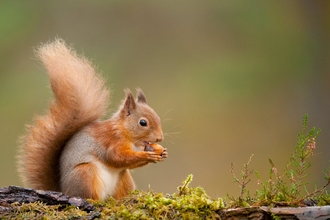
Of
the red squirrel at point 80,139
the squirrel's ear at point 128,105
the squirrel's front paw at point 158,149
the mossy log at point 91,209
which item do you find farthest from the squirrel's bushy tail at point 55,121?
the mossy log at point 91,209

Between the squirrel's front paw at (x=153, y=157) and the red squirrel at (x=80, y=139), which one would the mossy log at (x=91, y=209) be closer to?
the red squirrel at (x=80, y=139)

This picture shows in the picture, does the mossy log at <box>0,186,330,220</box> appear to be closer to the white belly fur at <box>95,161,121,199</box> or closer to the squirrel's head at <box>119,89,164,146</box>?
the white belly fur at <box>95,161,121,199</box>

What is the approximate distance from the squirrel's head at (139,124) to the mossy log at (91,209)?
20.5 inches

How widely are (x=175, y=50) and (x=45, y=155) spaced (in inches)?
86.6

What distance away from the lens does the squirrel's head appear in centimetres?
196

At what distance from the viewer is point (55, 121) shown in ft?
6.18

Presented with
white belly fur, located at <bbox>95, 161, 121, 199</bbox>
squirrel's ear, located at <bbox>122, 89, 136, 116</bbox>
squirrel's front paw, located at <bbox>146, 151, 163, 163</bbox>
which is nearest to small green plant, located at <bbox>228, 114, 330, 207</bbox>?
squirrel's front paw, located at <bbox>146, 151, 163, 163</bbox>

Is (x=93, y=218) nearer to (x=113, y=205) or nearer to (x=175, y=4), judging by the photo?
(x=113, y=205)

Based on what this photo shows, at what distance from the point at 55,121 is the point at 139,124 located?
36 centimetres

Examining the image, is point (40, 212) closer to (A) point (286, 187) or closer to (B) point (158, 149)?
(B) point (158, 149)

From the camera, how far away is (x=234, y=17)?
3.92m

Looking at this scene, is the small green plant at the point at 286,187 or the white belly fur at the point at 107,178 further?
the white belly fur at the point at 107,178

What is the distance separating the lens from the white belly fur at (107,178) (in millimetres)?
1814

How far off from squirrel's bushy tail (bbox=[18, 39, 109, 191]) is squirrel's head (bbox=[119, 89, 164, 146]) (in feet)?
0.42
